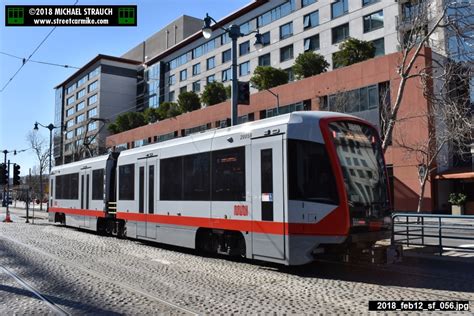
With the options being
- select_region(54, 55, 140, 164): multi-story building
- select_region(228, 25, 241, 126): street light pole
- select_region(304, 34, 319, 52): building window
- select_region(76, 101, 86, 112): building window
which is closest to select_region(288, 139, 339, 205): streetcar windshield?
select_region(228, 25, 241, 126): street light pole

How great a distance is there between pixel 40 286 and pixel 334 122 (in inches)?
260

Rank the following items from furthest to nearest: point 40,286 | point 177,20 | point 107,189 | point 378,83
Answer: point 177,20 < point 378,83 < point 107,189 < point 40,286

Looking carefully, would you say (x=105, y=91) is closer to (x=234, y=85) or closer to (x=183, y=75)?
(x=183, y=75)

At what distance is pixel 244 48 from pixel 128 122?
2728cm

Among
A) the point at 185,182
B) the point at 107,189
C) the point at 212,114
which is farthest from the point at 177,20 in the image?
the point at 185,182

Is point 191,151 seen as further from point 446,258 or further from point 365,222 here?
point 446,258

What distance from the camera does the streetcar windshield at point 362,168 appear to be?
9.58 meters

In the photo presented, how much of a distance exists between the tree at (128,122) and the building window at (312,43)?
33.8m

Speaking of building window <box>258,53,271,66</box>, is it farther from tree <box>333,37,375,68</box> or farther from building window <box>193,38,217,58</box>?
tree <box>333,37,375,68</box>

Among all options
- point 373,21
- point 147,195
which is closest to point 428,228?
point 147,195

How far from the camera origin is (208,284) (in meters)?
8.73

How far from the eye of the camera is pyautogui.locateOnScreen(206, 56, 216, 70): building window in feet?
213

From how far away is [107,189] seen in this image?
18.3m

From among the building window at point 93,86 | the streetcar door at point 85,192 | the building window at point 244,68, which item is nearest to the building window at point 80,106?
the building window at point 93,86
